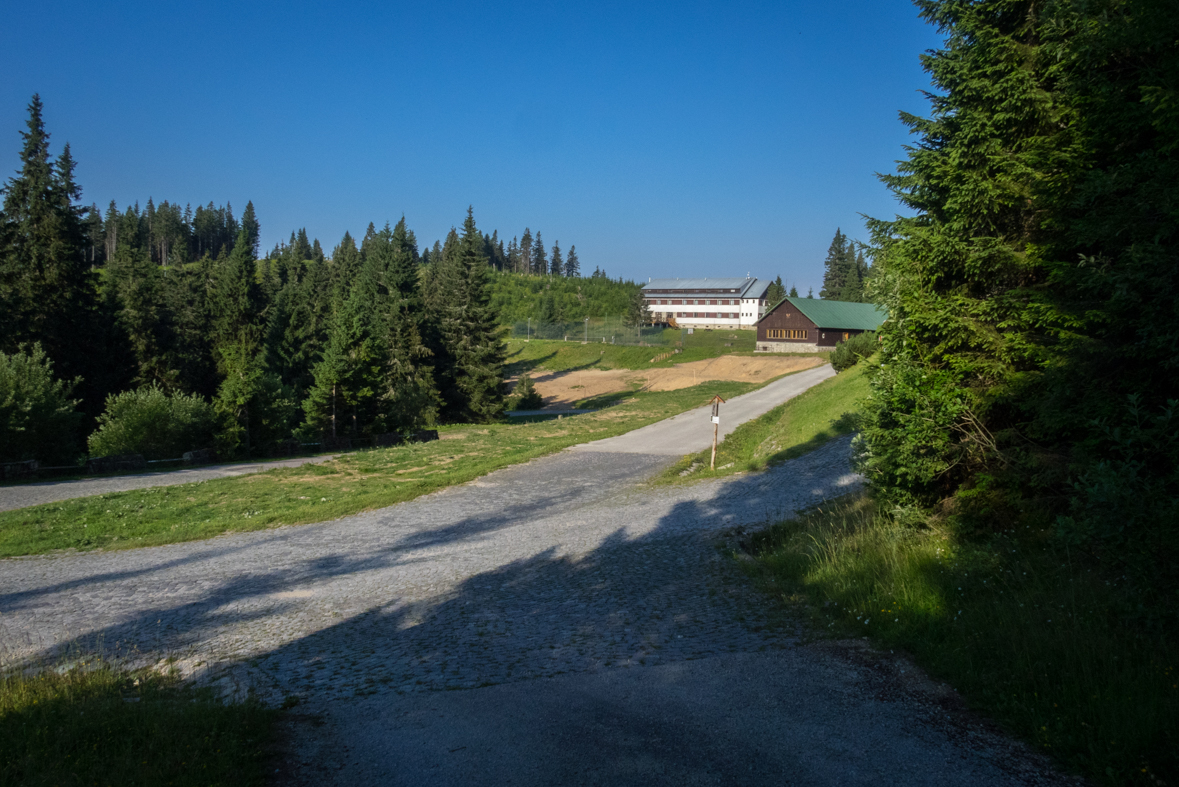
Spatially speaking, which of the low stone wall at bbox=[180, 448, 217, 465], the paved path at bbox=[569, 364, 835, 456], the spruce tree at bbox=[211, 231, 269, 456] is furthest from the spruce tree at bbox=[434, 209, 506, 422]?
the low stone wall at bbox=[180, 448, 217, 465]

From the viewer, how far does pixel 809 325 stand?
7144 cm

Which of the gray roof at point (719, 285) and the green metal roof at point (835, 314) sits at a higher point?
the gray roof at point (719, 285)

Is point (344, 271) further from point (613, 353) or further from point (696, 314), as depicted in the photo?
point (696, 314)

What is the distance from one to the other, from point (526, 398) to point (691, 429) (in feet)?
98.8

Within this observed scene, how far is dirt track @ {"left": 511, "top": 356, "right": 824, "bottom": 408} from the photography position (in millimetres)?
57875

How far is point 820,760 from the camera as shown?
431 centimetres

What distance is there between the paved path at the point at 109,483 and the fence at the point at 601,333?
6320 centimetres

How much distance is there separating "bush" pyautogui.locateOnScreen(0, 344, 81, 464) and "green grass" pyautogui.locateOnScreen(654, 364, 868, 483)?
20.4 meters

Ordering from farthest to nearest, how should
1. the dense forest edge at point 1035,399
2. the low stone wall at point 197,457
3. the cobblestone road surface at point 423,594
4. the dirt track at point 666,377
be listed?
the dirt track at point 666,377, the low stone wall at point 197,457, the cobblestone road surface at point 423,594, the dense forest edge at point 1035,399

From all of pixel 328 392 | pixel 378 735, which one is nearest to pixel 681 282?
pixel 328 392

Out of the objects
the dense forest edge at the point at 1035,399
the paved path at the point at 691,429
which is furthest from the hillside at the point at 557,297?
the dense forest edge at the point at 1035,399

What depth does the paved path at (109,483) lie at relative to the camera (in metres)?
16.8

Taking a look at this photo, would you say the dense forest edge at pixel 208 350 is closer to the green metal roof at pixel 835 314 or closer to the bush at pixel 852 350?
the bush at pixel 852 350

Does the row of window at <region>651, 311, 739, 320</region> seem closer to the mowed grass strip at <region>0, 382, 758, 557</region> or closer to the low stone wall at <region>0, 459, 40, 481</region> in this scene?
the mowed grass strip at <region>0, 382, 758, 557</region>
